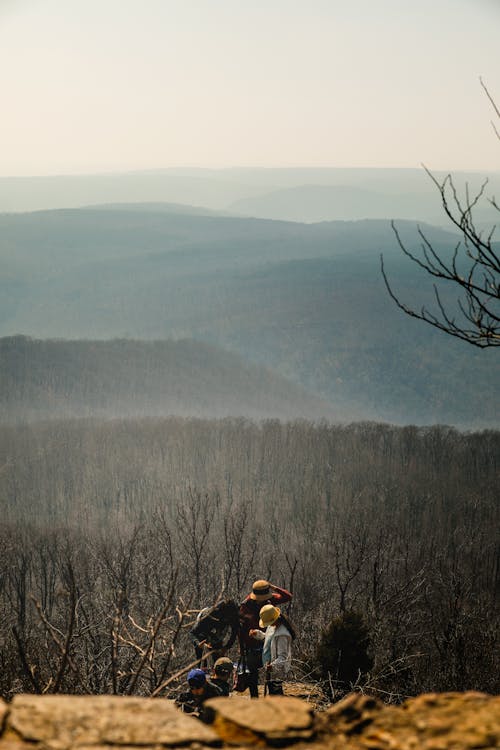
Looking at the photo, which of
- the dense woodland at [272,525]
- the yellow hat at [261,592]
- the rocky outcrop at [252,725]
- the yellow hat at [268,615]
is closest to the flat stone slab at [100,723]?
the rocky outcrop at [252,725]

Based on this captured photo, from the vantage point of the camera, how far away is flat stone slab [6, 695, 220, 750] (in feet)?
13.4

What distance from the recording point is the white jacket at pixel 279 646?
42.3 ft

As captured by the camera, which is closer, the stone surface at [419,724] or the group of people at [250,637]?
the stone surface at [419,724]

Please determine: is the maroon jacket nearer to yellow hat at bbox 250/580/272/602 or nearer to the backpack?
yellow hat at bbox 250/580/272/602

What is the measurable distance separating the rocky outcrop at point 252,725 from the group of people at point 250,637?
813 centimetres

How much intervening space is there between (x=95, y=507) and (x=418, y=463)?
140ft

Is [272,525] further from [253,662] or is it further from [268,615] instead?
[268,615]

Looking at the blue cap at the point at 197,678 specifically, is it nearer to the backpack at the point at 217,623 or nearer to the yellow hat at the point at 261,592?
the backpack at the point at 217,623

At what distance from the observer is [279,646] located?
42.8 feet

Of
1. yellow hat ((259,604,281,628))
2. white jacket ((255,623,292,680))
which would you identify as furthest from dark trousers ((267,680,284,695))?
yellow hat ((259,604,281,628))

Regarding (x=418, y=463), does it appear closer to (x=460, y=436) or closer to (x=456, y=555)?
(x=460, y=436)

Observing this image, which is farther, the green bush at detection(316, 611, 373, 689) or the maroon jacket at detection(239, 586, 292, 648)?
the green bush at detection(316, 611, 373, 689)

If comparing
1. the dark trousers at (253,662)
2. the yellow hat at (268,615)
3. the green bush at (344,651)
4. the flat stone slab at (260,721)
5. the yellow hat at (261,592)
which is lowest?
the green bush at (344,651)

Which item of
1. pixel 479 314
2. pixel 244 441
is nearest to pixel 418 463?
pixel 244 441
